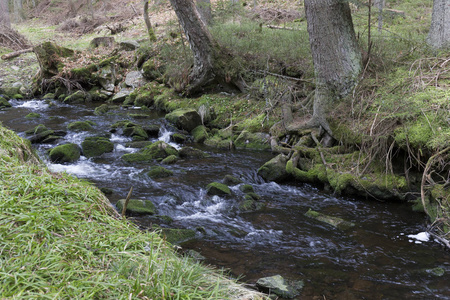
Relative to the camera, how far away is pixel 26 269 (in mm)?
2439

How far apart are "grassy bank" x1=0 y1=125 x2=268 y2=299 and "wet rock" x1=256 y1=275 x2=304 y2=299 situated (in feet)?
3.82

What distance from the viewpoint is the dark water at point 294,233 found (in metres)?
4.30

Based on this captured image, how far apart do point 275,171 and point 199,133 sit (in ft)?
12.1

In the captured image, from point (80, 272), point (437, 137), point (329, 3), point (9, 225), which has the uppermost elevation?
point (329, 3)

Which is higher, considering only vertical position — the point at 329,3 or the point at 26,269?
the point at 329,3

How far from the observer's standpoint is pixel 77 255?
273cm

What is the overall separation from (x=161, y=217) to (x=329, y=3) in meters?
5.50

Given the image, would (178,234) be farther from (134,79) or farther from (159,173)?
(134,79)

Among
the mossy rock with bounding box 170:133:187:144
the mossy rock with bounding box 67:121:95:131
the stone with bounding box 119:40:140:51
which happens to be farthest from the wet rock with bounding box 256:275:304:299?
the stone with bounding box 119:40:140:51

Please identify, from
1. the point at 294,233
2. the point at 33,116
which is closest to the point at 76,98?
the point at 33,116

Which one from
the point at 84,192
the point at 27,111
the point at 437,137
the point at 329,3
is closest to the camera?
the point at 84,192

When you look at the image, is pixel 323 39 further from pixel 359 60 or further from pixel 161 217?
pixel 161 217

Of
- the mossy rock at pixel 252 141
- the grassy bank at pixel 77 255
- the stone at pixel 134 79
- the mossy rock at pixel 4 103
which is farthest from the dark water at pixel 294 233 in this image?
the mossy rock at pixel 4 103

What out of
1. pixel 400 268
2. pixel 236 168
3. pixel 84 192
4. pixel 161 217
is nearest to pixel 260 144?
pixel 236 168
